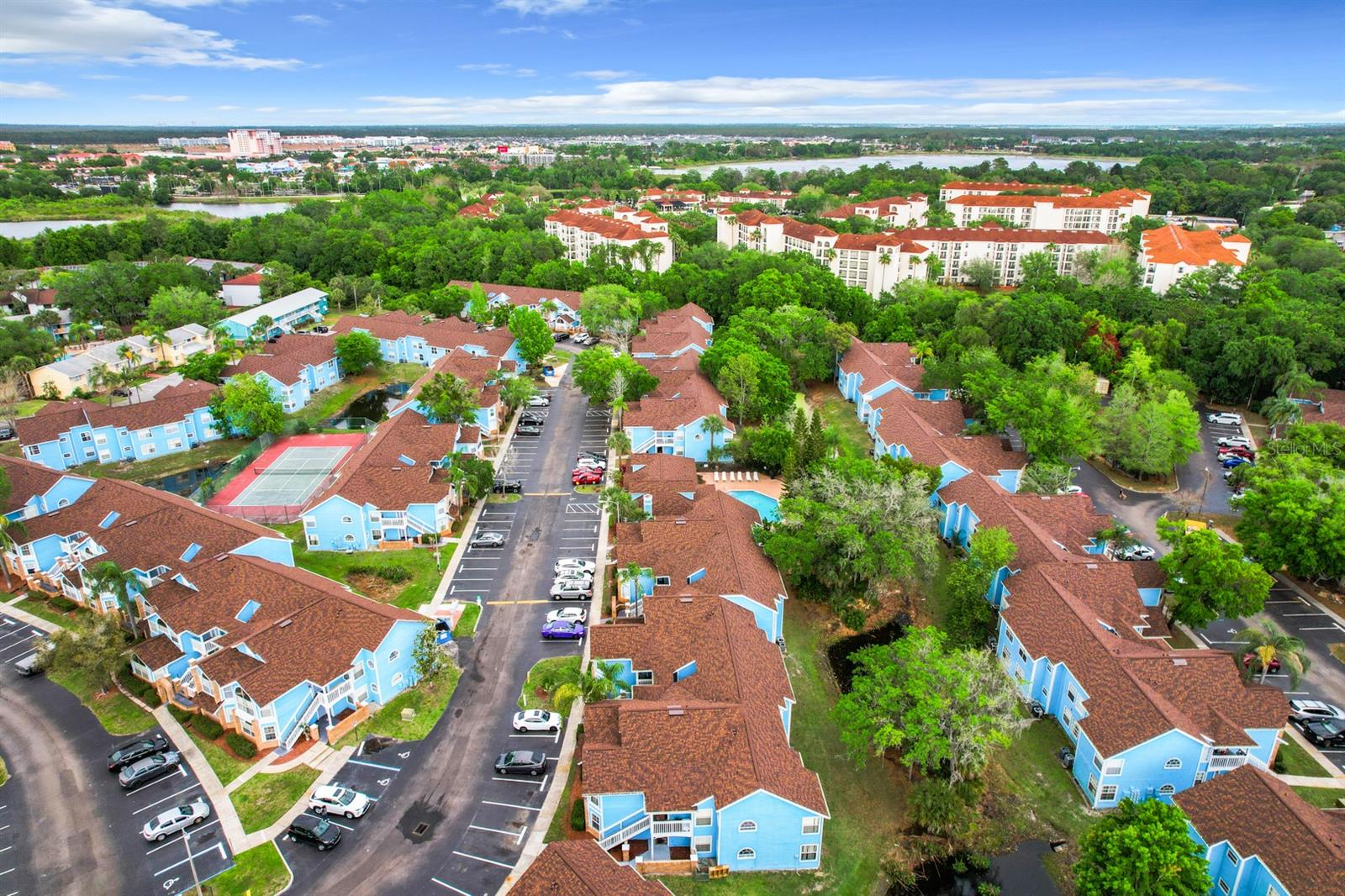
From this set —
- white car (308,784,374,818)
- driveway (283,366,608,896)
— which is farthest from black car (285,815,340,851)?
white car (308,784,374,818)

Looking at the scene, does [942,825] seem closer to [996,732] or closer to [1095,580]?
[996,732]

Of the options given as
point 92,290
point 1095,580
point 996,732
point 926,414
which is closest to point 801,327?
point 926,414

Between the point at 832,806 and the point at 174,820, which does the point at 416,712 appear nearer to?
the point at 174,820

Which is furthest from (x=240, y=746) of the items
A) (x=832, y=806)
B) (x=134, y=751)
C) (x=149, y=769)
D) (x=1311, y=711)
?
(x=1311, y=711)

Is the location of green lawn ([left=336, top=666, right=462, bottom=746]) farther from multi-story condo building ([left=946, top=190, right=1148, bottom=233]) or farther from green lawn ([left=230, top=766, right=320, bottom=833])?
multi-story condo building ([left=946, top=190, right=1148, bottom=233])

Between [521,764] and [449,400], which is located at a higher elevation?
[449,400]

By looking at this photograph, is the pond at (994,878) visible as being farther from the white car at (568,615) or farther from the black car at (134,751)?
the black car at (134,751)

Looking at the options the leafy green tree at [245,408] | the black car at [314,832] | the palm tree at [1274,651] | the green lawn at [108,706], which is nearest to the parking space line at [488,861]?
the black car at [314,832]
